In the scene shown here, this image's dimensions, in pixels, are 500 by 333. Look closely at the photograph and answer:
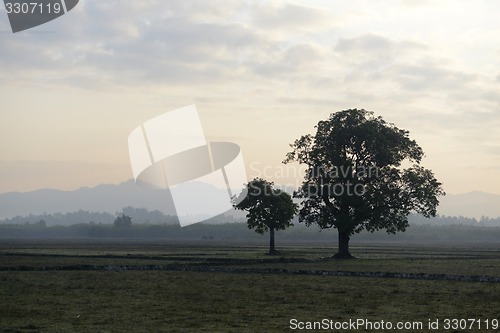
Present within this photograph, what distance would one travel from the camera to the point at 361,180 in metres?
94.9

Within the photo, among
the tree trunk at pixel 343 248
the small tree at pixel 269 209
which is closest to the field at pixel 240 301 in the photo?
the tree trunk at pixel 343 248

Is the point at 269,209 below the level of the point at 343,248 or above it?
above

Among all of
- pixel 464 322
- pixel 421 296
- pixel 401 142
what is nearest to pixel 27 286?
→ pixel 421 296

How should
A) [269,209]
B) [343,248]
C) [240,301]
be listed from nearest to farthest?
[240,301], [343,248], [269,209]

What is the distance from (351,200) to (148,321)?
6269 centimetres

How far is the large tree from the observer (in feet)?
303

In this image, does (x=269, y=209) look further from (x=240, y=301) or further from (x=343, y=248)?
(x=240, y=301)

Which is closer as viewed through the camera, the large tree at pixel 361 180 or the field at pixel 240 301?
the field at pixel 240 301

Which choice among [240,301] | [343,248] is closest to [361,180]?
[343,248]

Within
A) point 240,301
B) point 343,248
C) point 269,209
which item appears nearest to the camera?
point 240,301

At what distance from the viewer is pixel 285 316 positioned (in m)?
33.8

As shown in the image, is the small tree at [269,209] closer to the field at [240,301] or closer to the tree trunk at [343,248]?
the tree trunk at [343,248]

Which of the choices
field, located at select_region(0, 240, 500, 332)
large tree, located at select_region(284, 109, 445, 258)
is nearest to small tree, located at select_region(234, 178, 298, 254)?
large tree, located at select_region(284, 109, 445, 258)

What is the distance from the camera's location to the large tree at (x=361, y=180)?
303 feet
